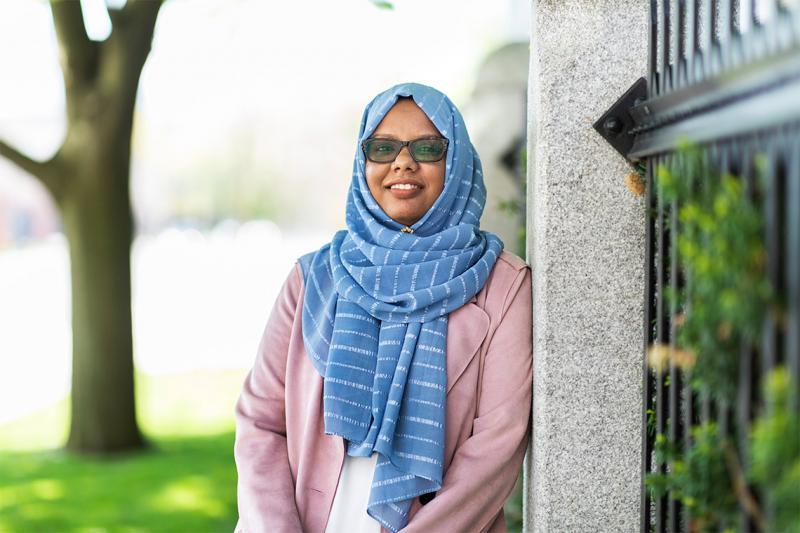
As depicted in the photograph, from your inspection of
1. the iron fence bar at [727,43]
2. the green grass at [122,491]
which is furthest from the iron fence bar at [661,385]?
the green grass at [122,491]

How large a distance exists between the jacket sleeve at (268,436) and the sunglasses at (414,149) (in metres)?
0.44

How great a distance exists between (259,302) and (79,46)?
37.8 feet

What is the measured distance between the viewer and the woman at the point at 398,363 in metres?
2.60

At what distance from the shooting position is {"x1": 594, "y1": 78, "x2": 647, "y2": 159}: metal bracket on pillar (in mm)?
2420

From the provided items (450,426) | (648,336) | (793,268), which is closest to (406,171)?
(450,426)

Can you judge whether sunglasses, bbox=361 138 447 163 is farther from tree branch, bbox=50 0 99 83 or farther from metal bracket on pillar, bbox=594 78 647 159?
tree branch, bbox=50 0 99 83

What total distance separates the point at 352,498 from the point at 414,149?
1.00m

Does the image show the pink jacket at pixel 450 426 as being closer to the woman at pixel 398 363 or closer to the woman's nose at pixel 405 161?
the woman at pixel 398 363

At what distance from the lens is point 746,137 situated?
1525mm

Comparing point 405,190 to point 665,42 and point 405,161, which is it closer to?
point 405,161

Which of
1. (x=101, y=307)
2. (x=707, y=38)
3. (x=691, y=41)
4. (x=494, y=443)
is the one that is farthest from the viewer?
(x=101, y=307)

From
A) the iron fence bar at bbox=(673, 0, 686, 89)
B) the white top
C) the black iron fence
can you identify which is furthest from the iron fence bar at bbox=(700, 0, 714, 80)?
the white top

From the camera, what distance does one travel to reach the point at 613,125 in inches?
96.2

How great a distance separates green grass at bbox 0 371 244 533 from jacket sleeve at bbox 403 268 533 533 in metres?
4.02
